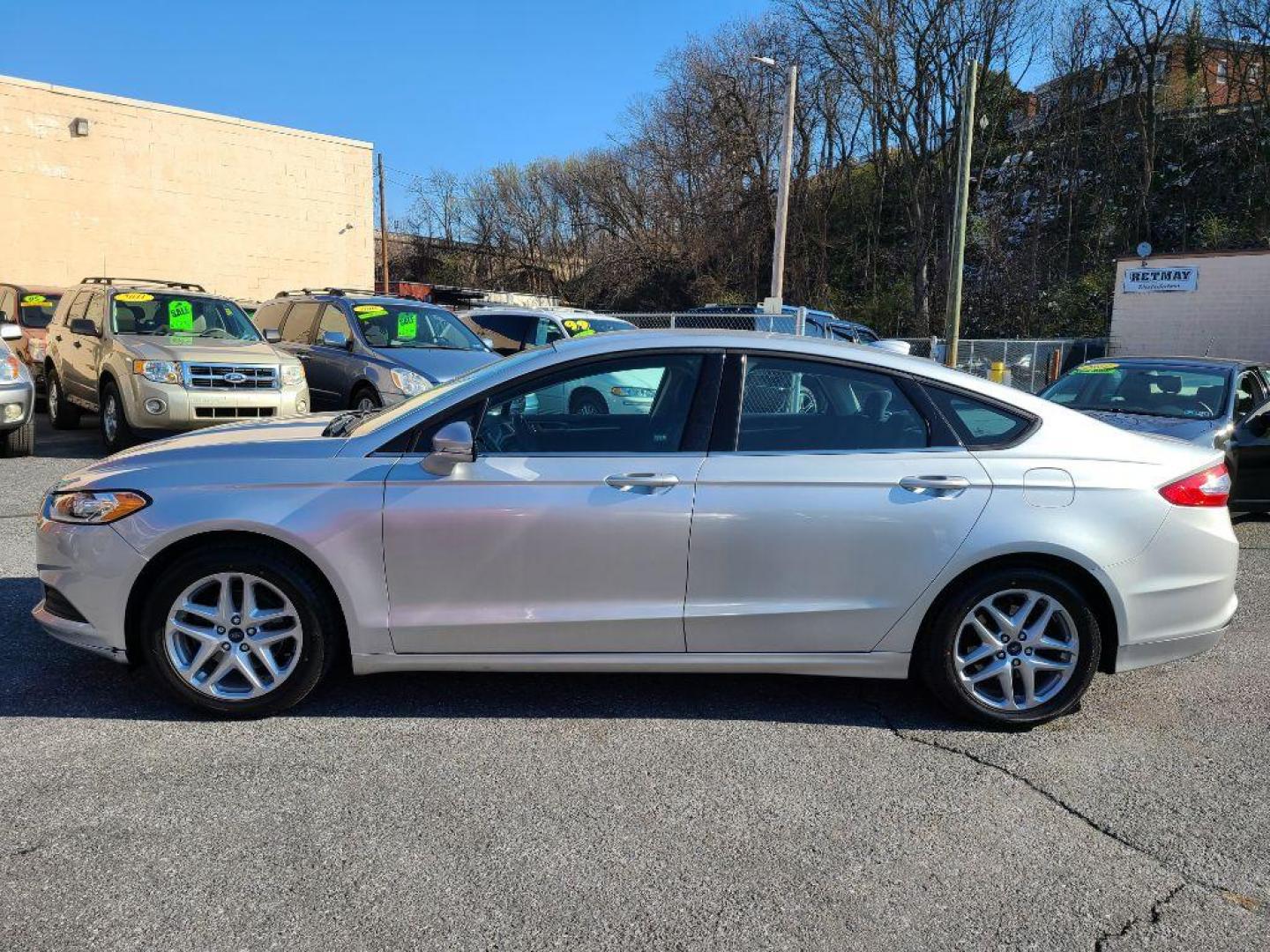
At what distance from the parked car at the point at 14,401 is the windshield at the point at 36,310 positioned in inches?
225

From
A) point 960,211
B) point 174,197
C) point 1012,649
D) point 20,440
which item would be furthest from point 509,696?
point 174,197

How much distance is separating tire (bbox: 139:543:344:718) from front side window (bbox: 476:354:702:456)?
913 millimetres

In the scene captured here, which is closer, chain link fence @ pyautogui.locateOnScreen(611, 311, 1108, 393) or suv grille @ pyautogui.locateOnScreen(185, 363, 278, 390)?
suv grille @ pyautogui.locateOnScreen(185, 363, 278, 390)

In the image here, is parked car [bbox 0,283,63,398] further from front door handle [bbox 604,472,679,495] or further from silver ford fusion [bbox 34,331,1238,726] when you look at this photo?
front door handle [bbox 604,472,679,495]

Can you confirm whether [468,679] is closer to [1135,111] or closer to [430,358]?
[430,358]

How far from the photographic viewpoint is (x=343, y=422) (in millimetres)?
4465

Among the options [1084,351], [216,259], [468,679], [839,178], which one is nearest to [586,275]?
[839,178]

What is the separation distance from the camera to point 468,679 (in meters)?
4.48

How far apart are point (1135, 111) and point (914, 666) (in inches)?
1461

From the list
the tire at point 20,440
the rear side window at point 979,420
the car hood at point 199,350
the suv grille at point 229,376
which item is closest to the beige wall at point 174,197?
the tire at point 20,440

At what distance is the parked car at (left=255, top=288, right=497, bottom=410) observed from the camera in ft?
34.5

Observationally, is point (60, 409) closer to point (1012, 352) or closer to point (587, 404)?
point (587, 404)

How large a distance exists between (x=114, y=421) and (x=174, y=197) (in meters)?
18.0

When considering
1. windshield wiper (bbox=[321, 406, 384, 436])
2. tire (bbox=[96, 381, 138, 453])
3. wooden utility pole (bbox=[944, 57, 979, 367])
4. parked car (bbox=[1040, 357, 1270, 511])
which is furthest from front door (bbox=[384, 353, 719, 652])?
wooden utility pole (bbox=[944, 57, 979, 367])
